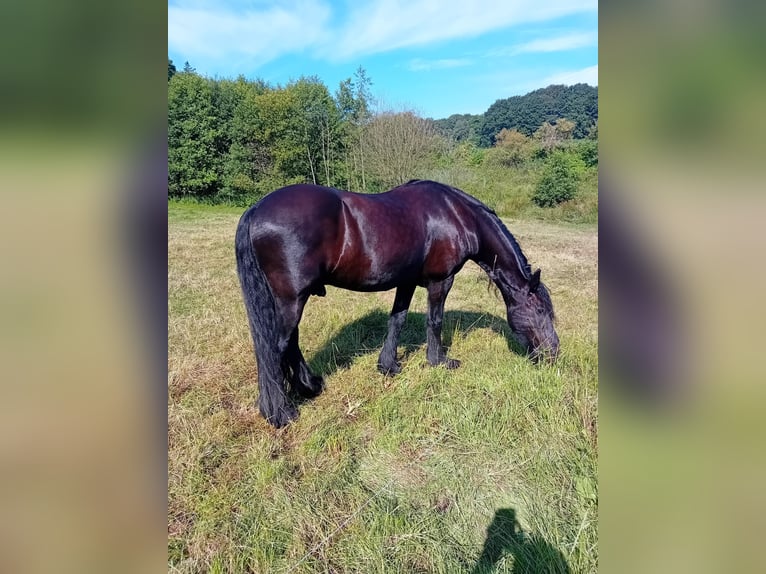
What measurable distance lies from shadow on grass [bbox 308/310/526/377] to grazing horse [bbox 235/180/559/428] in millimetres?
479

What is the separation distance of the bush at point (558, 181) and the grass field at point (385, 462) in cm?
1495

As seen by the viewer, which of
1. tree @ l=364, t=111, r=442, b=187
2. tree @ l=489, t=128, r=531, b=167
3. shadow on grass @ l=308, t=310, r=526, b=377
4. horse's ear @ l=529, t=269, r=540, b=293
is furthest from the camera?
tree @ l=489, t=128, r=531, b=167

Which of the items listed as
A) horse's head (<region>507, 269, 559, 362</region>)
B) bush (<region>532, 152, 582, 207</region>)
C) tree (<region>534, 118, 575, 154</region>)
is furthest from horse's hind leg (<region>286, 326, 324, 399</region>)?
tree (<region>534, 118, 575, 154</region>)

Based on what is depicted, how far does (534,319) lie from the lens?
13.4 ft

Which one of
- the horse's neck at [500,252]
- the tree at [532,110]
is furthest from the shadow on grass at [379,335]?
the tree at [532,110]

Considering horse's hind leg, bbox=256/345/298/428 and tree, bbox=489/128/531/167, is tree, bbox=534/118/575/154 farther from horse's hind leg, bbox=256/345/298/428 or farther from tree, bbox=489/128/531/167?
horse's hind leg, bbox=256/345/298/428

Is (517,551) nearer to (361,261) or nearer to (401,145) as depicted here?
(361,261)

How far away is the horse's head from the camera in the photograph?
4.04 meters
